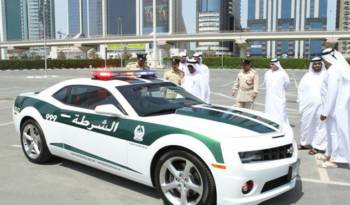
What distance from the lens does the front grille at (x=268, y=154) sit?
13.8 ft

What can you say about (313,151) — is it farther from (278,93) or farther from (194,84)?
(194,84)

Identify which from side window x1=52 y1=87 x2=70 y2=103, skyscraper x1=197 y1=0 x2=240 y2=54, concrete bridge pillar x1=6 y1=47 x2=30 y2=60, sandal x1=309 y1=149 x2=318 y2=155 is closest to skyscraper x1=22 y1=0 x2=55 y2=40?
concrete bridge pillar x1=6 y1=47 x2=30 y2=60

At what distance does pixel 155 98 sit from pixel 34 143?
2.40 m

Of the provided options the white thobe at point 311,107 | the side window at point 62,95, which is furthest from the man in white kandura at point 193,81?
the side window at point 62,95

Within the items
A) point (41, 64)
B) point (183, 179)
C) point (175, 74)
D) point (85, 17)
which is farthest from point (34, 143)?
point (85, 17)

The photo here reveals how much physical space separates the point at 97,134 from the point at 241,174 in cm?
213

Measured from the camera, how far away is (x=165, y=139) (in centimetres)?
457

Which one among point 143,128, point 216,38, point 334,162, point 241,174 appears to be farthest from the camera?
point 216,38

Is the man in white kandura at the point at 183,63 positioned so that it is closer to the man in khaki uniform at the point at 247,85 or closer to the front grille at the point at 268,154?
A: the man in khaki uniform at the point at 247,85

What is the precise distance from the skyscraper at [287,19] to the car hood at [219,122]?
506 ft

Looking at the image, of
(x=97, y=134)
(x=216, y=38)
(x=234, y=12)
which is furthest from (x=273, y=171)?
(x=234, y=12)

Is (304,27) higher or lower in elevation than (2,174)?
higher

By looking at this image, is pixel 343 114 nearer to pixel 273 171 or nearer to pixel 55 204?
pixel 273 171

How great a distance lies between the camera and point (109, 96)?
548 cm
